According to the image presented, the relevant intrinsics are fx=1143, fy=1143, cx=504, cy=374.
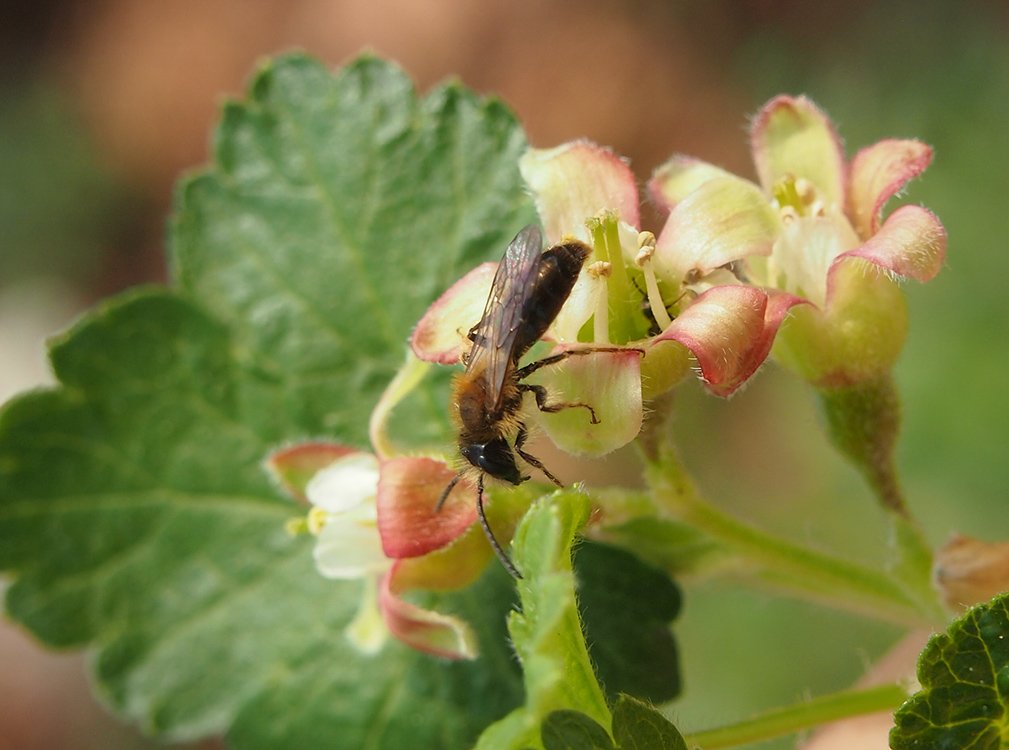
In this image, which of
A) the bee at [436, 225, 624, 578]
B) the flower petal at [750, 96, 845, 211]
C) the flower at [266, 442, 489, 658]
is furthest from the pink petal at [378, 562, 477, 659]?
the flower petal at [750, 96, 845, 211]

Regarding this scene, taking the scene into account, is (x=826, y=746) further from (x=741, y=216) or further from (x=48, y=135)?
(x=48, y=135)

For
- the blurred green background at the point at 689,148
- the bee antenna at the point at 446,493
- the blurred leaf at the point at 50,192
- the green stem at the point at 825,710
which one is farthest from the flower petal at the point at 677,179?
the blurred leaf at the point at 50,192

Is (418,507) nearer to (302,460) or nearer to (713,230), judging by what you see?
(302,460)

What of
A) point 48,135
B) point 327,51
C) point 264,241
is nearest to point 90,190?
point 48,135

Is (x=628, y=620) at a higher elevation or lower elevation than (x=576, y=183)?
lower

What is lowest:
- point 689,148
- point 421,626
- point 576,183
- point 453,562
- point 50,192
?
point 421,626

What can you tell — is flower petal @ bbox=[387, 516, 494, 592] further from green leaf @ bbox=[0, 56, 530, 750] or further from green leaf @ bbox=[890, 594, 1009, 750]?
green leaf @ bbox=[890, 594, 1009, 750]

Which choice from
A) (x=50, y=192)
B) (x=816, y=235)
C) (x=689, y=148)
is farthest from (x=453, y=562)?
(x=50, y=192)
